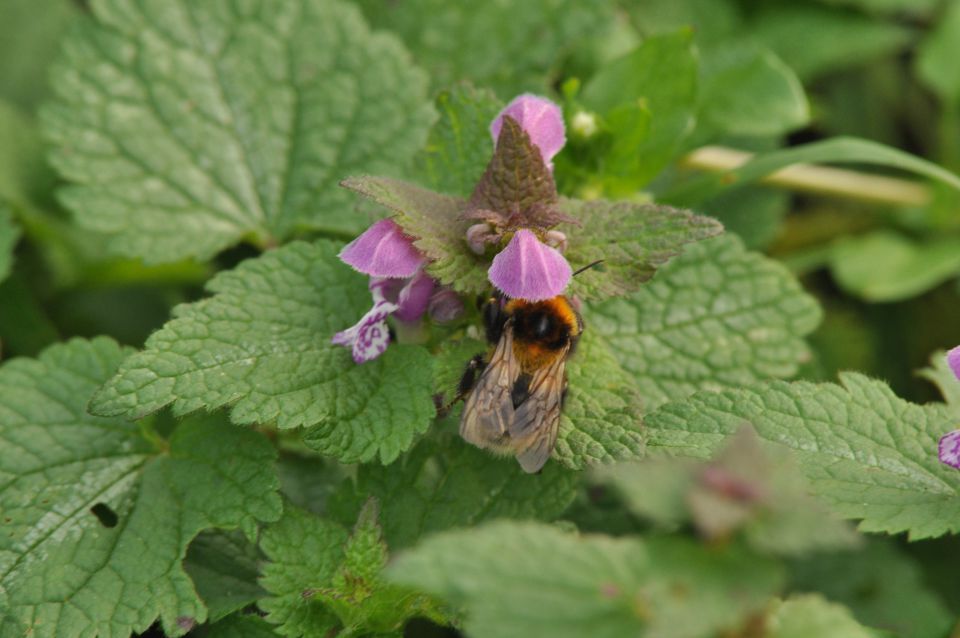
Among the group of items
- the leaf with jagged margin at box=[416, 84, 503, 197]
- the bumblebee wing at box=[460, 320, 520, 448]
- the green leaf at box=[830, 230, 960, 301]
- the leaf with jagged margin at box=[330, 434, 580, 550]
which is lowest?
the green leaf at box=[830, 230, 960, 301]

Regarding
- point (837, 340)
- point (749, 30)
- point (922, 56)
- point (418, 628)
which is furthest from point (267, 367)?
point (922, 56)

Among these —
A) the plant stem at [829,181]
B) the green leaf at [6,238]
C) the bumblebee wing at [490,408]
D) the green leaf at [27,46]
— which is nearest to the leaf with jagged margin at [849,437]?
the bumblebee wing at [490,408]

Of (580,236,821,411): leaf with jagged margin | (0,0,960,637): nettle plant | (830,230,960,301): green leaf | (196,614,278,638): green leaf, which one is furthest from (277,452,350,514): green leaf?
(830,230,960,301): green leaf

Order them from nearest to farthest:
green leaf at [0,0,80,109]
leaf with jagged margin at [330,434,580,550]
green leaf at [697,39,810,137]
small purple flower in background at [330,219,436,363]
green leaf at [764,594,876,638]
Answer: green leaf at [764,594,876,638] < small purple flower in background at [330,219,436,363] < leaf with jagged margin at [330,434,580,550] < green leaf at [697,39,810,137] < green leaf at [0,0,80,109]

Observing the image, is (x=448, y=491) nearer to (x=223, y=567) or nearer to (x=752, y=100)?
(x=223, y=567)

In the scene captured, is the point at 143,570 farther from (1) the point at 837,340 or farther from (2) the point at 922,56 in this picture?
(2) the point at 922,56

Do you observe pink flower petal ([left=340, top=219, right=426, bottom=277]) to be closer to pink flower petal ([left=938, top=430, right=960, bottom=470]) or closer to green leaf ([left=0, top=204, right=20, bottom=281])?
pink flower petal ([left=938, top=430, right=960, bottom=470])

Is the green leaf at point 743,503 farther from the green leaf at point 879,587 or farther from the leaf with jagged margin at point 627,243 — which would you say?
the green leaf at point 879,587

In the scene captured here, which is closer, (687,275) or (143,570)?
(143,570)

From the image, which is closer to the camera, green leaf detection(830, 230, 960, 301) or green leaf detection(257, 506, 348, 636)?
green leaf detection(257, 506, 348, 636)
